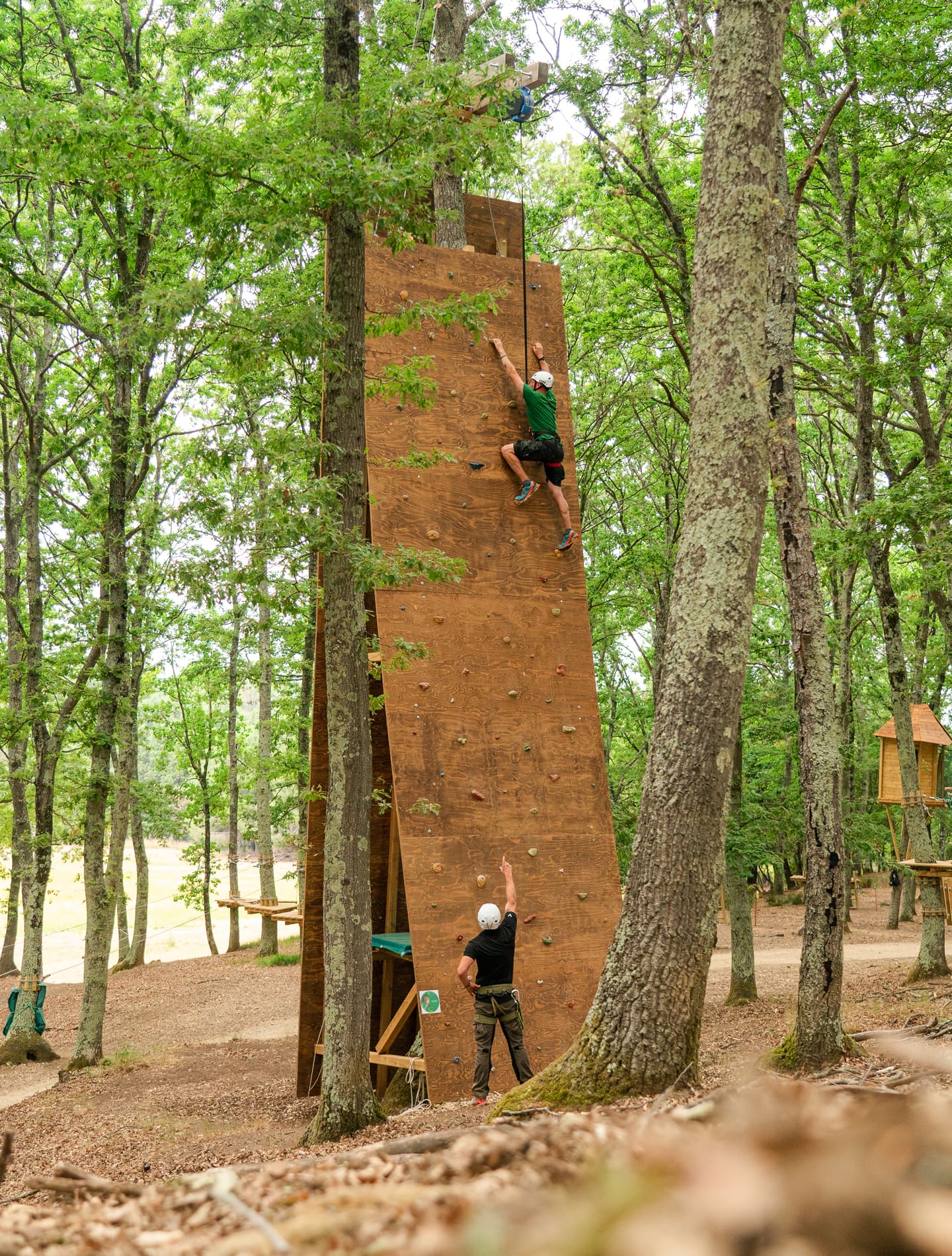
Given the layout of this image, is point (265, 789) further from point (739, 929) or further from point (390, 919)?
point (739, 929)

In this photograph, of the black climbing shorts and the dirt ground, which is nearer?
the dirt ground

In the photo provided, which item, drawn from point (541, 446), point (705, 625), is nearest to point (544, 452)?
point (541, 446)

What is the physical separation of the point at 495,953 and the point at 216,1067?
6.38 metres

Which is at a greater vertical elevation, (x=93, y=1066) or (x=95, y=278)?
(x=95, y=278)

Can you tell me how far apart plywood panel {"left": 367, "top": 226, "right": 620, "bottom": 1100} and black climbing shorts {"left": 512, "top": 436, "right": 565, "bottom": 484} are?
315 millimetres

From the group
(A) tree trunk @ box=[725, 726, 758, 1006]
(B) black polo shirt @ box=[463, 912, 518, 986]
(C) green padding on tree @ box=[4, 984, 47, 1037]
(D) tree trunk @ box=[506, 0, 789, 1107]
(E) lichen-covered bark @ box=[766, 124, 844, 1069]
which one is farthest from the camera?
(C) green padding on tree @ box=[4, 984, 47, 1037]

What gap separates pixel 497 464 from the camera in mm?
9578

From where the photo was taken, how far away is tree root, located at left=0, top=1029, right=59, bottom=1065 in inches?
Answer: 541

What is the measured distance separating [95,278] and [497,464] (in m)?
9.71

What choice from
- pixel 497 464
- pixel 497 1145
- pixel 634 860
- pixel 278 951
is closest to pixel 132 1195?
pixel 497 1145

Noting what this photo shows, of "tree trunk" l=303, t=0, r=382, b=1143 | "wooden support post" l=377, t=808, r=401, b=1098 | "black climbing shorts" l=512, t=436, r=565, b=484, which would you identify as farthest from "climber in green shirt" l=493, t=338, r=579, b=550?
"wooden support post" l=377, t=808, r=401, b=1098

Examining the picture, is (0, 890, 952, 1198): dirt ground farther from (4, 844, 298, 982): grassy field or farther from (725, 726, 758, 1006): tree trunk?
(4, 844, 298, 982): grassy field

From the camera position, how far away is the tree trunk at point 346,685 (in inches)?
274

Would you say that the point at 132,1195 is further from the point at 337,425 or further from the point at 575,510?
the point at 575,510
